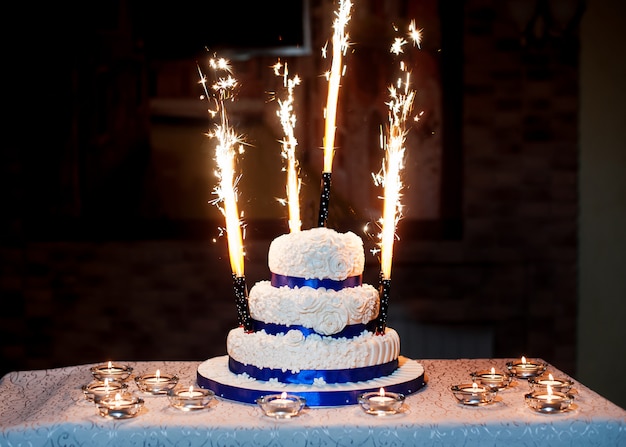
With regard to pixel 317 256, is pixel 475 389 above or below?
below

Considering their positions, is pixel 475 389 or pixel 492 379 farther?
pixel 492 379

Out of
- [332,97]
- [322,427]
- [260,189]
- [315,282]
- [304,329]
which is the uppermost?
[332,97]

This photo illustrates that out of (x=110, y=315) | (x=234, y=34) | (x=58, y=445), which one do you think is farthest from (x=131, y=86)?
(x=58, y=445)

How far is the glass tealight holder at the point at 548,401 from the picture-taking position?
2588 mm

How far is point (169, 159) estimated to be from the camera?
16.6ft

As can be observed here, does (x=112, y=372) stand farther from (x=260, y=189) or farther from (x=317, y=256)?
(x=260, y=189)

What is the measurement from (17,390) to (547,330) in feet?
9.52

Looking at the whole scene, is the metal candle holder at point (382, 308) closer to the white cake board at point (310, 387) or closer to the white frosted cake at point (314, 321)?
the white frosted cake at point (314, 321)

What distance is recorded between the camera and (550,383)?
2.81 meters

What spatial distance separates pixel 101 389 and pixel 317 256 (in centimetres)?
70

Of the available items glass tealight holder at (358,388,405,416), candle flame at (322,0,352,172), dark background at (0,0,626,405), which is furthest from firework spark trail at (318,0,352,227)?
dark background at (0,0,626,405)

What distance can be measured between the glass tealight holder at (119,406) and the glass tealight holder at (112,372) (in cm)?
31

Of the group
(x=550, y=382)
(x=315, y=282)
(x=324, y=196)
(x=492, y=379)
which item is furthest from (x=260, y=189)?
(x=550, y=382)

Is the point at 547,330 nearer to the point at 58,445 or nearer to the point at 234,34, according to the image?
the point at 234,34
